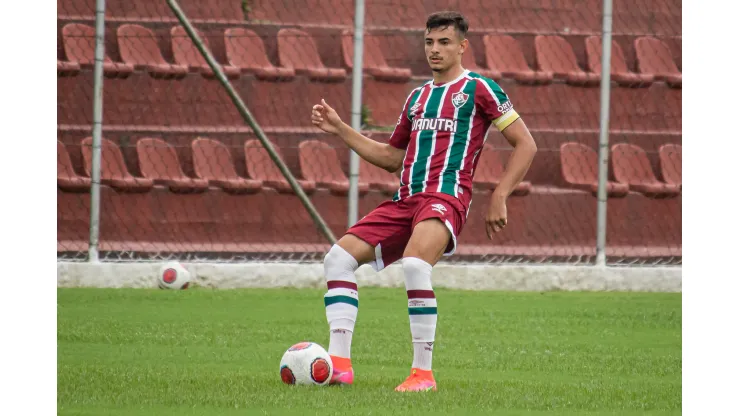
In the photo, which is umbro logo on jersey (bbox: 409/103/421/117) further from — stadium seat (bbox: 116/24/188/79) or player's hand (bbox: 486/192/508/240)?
stadium seat (bbox: 116/24/188/79)

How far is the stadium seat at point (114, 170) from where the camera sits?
10.2 meters

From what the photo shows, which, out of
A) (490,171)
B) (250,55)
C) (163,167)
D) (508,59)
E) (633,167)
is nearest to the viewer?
(163,167)

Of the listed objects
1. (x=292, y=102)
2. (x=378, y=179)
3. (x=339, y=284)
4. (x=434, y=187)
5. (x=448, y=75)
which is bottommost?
(x=339, y=284)

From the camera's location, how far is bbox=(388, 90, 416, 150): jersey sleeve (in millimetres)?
5176

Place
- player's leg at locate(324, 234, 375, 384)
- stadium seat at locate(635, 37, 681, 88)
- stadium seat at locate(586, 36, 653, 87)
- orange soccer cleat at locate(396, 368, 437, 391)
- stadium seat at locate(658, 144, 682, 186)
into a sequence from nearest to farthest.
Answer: orange soccer cleat at locate(396, 368, 437, 391)
player's leg at locate(324, 234, 375, 384)
stadium seat at locate(658, 144, 682, 186)
stadium seat at locate(586, 36, 653, 87)
stadium seat at locate(635, 37, 681, 88)

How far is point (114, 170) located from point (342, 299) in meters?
6.01

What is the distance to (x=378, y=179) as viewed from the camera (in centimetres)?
1089

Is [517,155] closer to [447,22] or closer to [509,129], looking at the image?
[509,129]

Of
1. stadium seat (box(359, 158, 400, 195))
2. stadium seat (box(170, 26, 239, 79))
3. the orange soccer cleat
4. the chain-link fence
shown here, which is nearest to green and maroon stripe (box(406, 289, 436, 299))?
the orange soccer cleat

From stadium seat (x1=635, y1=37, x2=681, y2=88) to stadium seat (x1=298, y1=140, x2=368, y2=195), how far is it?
3.36 m

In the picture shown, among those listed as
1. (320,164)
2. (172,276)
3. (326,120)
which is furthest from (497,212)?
(320,164)

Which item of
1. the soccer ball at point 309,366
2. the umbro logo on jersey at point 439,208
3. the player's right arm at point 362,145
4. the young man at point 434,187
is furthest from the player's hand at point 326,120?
the soccer ball at point 309,366

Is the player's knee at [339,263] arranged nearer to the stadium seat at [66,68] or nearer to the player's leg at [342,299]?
the player's leg at [342,299]

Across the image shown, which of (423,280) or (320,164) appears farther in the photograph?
(320,164)
